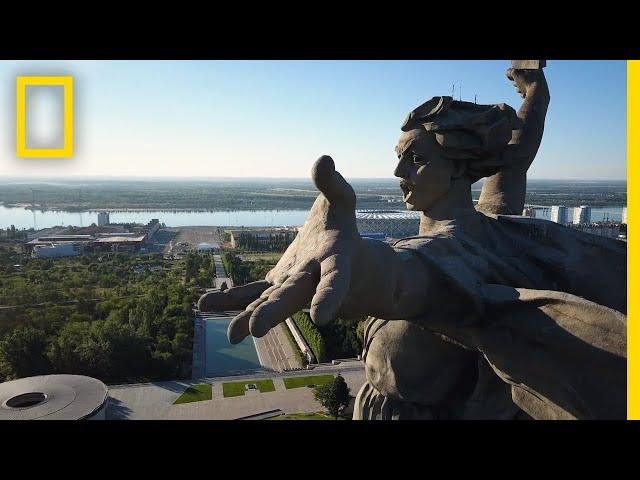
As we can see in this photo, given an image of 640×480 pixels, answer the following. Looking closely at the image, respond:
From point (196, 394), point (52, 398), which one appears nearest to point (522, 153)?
point (52, 398)

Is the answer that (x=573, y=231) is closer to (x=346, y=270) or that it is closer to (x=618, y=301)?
(x=618, y=301)

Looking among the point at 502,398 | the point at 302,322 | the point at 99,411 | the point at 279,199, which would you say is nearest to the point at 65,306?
the point at 302,322

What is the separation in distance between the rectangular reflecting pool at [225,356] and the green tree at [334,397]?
3495 mm

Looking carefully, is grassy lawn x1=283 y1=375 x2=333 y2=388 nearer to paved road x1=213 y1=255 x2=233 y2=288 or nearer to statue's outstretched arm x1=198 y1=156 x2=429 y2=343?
statue's outstretched arm x1=198 y1=156 x2=429 y2=343

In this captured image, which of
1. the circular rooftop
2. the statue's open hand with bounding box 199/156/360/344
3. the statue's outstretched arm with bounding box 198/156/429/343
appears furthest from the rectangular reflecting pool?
the statue's open hand with bounding box 199/156/360/344

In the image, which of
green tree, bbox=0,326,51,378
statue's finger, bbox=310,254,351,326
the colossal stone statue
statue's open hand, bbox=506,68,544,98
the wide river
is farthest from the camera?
the wide river

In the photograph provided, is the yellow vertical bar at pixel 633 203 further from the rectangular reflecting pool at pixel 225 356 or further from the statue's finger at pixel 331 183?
the rectangular reflecting pool at pixel 225 356

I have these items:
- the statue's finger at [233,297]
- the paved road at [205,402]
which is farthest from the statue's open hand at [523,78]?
the paved road at [205,402]

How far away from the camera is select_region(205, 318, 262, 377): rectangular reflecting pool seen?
49.1 feet

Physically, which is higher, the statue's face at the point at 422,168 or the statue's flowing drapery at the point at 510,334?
the statue's face at the point at 422,168

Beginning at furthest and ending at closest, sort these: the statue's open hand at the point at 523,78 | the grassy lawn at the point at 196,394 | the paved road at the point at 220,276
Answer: the paved road at the point at 220,276, the grassy lawn at the point at 196,394, the statue's open hand at the point at 523,78

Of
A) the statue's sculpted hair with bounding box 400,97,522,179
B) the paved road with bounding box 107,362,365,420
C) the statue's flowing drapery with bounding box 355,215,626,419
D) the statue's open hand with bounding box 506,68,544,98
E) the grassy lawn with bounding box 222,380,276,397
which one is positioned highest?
the statue's open hand with bounding box 506,68,544,98

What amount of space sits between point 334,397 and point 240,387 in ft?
9.26

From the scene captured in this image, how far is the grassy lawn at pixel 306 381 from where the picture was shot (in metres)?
13.3
